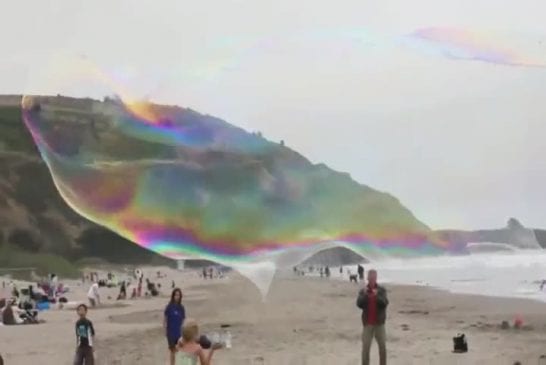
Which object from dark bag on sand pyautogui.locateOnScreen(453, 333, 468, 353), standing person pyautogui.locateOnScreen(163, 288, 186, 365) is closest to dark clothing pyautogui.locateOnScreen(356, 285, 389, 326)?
standing person pyautogui.locateOnScreen(163, 288, 186, 365)

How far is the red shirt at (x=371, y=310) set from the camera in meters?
10.7

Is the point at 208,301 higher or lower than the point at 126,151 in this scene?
lower

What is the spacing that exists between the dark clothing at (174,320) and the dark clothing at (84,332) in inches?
37.2

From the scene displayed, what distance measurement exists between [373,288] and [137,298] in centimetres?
2538

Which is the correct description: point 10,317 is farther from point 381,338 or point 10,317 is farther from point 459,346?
point 381,338

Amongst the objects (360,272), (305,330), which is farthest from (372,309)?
(360,272)

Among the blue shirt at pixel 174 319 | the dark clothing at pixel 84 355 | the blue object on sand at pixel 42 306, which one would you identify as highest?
the blue object on sand at pixel 42 306

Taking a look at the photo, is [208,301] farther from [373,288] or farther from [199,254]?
[373,288]

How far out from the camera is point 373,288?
10.8 metres

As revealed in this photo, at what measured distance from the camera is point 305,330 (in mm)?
19812

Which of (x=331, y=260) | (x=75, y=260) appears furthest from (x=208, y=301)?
(x=75, y=260)

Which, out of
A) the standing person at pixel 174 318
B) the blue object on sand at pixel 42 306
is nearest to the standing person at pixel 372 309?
the standing person at pixel 174 318

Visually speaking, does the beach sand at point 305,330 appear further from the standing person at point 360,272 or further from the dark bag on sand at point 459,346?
the standing person at point 360,272

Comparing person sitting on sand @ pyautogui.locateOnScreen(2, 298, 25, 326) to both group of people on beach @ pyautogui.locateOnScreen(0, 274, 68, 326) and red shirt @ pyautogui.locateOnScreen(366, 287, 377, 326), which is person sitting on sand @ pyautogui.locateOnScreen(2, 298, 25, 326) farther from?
red shirt @ pyautogui.locateOnScreen(366, 287, 377, 326)
